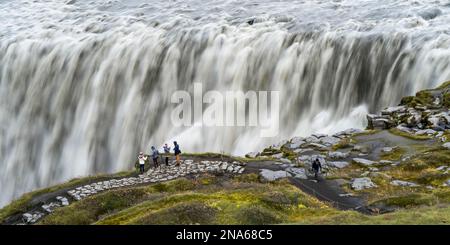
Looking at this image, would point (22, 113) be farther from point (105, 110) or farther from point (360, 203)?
point (360, 203)

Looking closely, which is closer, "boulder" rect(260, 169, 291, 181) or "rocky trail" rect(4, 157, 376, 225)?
"rocky trail" rect(4, 157, 376, 225)

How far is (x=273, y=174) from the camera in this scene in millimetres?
32438

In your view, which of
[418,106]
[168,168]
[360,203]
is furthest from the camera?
[418,106]

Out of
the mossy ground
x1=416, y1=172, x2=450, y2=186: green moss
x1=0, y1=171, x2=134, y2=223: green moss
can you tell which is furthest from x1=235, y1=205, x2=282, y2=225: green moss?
x1=0, y1=171, x2=134, y2=223: green moss

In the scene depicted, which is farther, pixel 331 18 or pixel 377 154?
pixel 331 18

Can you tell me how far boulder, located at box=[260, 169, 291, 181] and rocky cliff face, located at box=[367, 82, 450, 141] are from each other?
42.8ft

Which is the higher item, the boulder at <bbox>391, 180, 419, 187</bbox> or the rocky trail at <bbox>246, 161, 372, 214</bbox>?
the boulder at <bbox>391, 180, 419, 187</bbox>

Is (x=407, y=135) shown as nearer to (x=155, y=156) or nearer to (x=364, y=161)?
(x=364, y=161)

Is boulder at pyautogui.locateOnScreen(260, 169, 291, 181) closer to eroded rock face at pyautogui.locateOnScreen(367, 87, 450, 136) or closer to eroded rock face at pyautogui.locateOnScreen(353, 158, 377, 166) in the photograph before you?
eroded rock face at pyautogui.locateOnScreen(353, 158, 377, 166)

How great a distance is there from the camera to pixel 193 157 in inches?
1475
